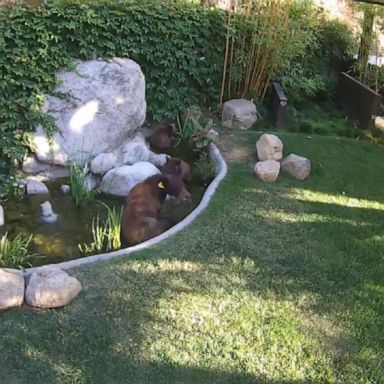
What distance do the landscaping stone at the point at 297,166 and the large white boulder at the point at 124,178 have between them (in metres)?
1.19

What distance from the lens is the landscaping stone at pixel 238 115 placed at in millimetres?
6223

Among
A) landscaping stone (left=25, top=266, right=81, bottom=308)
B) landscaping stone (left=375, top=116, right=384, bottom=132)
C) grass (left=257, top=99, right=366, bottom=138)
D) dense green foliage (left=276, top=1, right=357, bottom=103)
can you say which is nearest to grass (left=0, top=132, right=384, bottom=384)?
→ landscaping stone (left=25, top=266, right=81, bottom=308)

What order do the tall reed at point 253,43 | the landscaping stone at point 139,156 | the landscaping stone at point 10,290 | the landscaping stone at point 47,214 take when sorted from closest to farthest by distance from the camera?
1. the landscaping stone at point 10,290
2. the landscaping stone at point 47,214
3. the landscaping stone at point 139,156
4. the tall reed at point 253,43

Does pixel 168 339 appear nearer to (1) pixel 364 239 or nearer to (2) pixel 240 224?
(2) pixel 240 224

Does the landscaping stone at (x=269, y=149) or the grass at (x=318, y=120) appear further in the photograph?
the grass at (x=318, y=120)

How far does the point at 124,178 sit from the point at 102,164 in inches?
16.9

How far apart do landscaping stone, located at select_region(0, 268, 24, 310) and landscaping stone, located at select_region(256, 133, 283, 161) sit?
110 inches

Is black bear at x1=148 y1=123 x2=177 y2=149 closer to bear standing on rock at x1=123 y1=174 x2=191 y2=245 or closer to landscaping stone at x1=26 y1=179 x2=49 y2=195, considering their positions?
bear standing on rock at x1=123 y1=174 x2=191 y2=245

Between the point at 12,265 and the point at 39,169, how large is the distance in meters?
1.84

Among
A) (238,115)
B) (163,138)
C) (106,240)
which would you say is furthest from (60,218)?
(238,115)

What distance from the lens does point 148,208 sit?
4.14 metres

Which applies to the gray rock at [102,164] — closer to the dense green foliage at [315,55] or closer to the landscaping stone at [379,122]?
the dense green foliage at [315,55]

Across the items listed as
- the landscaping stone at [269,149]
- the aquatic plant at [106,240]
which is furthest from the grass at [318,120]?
the aquatic plant at [106,240]

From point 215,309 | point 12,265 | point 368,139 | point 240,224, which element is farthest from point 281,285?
point 368,139
